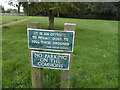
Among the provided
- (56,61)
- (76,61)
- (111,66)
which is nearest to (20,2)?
(76,61)

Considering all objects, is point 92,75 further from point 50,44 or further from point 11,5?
point 11,5

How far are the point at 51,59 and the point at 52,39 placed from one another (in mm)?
367

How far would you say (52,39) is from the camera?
2338 mm

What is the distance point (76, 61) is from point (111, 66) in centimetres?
111

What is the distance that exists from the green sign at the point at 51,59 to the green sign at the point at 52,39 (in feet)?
0.37

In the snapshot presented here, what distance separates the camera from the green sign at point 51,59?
241 cm

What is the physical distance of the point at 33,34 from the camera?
7.75 feet

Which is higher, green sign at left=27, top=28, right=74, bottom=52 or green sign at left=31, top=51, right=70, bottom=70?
green sign at left=27, top=28, right=74, bottom=52

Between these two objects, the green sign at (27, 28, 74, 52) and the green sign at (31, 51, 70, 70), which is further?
the green sign at (31, 51, 70, 70)

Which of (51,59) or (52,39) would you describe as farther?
(51,59)

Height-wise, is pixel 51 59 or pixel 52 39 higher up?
pixel 52 39

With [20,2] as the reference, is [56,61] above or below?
below

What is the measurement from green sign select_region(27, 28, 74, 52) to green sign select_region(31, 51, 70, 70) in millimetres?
114

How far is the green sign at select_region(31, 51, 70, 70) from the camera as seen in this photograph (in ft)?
7.92
